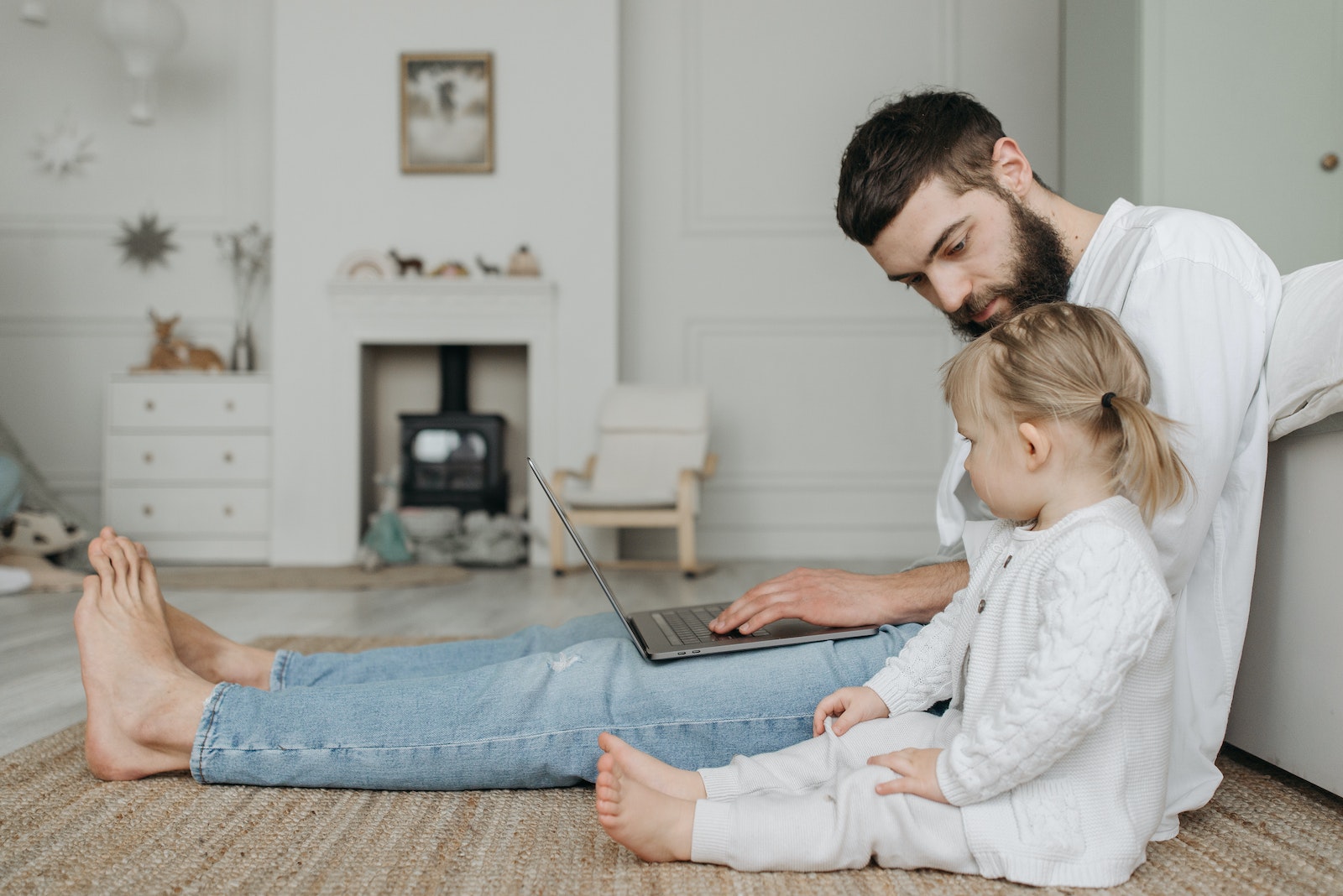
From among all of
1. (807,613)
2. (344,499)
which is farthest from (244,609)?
(807,613)

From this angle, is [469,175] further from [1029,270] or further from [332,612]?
[1029,270]

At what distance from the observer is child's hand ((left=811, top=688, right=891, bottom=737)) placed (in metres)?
0.99

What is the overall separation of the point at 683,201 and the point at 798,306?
72 centimetres

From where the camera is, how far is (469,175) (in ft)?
13.7

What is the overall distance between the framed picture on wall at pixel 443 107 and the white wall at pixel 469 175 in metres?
0.04

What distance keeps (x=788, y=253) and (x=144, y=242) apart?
298cm

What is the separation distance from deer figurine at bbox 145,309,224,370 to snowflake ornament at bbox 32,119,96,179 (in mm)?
894

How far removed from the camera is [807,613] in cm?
113

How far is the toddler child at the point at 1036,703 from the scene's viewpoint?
804 mm

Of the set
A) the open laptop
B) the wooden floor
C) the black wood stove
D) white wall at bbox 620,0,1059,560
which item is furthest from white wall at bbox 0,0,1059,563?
the open laptop

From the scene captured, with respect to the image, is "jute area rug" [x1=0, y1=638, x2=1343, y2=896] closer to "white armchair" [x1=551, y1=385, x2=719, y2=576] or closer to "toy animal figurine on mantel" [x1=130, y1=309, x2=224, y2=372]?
"white armchair" [x1=551, y1=385, x2=719, y2=576]

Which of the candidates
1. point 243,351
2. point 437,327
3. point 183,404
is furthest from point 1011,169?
point 243,351

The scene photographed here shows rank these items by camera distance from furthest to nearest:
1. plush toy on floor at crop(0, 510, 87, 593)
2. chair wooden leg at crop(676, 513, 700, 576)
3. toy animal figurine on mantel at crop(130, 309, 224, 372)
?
toy animal figurine on mantel at crop(130, 309, 224, 372)
chair wooden leg at crop(676, 513, 700, 576)
plush toy on floor at crop(0, 510, 87, 593)

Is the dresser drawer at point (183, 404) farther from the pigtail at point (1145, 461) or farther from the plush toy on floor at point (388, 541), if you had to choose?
the pigtail at point (1145, 461)
